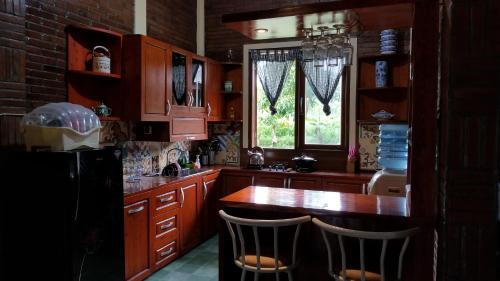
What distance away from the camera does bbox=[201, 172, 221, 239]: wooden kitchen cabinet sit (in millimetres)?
4488

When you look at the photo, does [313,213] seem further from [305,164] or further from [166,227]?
[305,164]

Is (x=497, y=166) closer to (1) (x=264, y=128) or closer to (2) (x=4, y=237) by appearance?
(2) (x=4, y=237)

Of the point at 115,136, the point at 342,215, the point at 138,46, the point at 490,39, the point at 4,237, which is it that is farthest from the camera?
the point at 115,136

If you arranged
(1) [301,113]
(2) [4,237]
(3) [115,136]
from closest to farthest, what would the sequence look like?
(2) [4,237]
(3) [115,136]
(1) [301,113]

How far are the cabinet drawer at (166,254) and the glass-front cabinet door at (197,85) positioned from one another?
1.57 m

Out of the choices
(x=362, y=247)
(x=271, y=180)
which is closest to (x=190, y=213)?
(x=271, y=180)

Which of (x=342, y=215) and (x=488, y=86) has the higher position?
(x=488, y=86)

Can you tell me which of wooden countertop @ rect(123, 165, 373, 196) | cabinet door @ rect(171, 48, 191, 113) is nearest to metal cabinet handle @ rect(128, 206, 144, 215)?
wooden countertop @ rect(123, 165, 373, 196)

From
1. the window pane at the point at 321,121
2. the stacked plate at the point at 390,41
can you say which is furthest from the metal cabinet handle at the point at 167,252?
the stacked plate at the point at 390,41

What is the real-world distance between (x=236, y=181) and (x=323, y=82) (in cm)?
166

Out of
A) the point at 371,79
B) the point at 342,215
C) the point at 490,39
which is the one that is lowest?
the point at 342,215

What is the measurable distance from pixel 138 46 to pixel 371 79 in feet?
8.86

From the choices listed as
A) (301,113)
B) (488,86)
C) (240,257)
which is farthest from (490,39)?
(301,113)

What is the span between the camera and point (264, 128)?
17.2 ft
